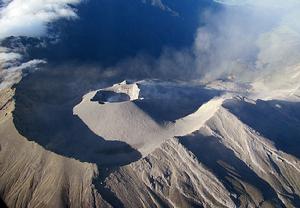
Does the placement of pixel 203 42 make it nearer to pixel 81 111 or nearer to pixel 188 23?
pixel 188 23

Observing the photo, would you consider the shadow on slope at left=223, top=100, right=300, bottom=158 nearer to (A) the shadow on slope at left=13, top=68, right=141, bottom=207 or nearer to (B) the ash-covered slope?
(B) the ash-covered slope

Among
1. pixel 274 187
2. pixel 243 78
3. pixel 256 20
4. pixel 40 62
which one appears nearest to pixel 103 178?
pixel 274 187

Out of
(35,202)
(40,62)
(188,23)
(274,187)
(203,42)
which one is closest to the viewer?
(35,202)

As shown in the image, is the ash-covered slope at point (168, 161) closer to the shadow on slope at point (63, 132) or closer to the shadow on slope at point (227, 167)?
the shadow on slope at point (227, 167)

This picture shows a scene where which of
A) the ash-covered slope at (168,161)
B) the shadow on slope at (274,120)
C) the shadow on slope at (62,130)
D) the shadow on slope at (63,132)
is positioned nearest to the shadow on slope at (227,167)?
the ash-covered slope at (168,161)

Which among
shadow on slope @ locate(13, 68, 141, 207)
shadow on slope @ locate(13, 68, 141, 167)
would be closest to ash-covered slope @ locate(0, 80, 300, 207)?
shadow on slope @ locate(13, 68, 141, 207)
